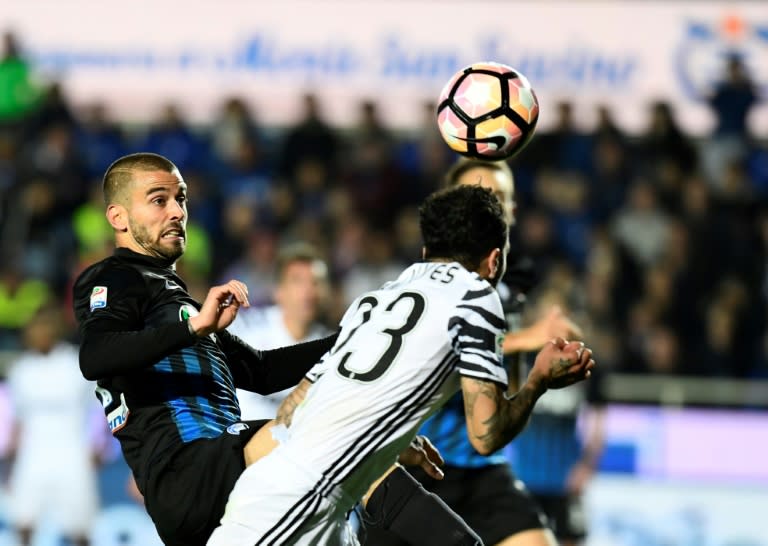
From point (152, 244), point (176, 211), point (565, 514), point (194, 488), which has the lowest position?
point (565, 514)

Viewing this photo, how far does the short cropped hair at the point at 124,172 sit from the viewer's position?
4.59m

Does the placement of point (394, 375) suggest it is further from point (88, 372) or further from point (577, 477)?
point (577, 477)

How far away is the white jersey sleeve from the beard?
117cm

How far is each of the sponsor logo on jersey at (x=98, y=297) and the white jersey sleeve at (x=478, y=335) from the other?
1.16 m

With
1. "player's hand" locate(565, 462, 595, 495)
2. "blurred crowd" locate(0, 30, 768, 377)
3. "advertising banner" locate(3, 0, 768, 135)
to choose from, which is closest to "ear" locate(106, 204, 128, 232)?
"player's hand" locate(565, 462, 595, 495)

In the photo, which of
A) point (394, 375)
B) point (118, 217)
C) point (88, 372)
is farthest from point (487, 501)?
point (88, 372)

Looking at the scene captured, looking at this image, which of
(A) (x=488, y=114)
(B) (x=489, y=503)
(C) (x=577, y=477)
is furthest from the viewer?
(C) (x=577, y=477)

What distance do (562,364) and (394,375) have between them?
1.71 ft

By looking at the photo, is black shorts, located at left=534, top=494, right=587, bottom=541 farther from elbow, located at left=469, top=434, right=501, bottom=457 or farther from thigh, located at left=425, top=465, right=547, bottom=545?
elbow, located at left=469, top=434, right=501, bottom=457

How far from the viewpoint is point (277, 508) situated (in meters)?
3.96

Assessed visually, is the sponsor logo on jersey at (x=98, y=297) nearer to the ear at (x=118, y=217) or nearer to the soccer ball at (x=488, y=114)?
the ear at (x=118, y=217)

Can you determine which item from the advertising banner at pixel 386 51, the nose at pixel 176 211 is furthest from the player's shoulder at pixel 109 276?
the advertising banner at pixel 386 51

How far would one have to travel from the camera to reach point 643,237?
11.7 metres

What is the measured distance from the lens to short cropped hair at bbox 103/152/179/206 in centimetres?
459
